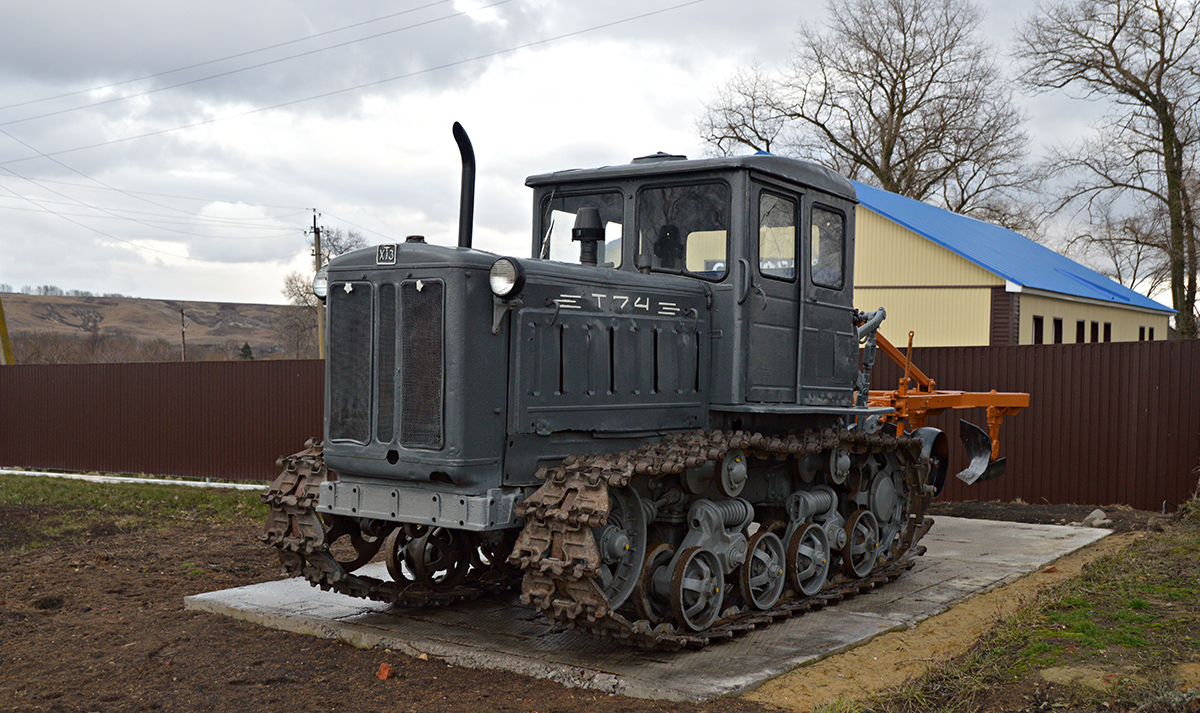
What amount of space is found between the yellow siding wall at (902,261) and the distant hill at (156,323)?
5849cm

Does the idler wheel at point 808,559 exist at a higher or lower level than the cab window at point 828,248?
lower

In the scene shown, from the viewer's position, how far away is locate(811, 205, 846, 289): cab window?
826 cm

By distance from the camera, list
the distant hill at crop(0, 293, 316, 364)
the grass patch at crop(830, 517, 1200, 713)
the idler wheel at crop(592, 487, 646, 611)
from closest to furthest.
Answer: the grass patch at crop(830, 517, 1200, 713)
the idler wheel at crop(592, 487, 646, 611)
the distant hill at crop(0, 293, 316, 364)

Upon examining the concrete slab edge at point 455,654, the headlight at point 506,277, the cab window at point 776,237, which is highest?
the cab window at point 776,237

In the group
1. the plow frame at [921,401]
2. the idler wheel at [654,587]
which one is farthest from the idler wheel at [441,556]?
the plow frame at [921,401]

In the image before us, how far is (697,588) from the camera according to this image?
6.69 meters

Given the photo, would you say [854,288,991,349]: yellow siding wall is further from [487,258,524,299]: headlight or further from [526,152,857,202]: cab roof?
[487,258,524,299]: headlight

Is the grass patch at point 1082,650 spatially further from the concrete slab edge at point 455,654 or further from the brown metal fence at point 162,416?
the brown metal fence at point 162,416

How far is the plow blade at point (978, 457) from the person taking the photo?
34.6 ft

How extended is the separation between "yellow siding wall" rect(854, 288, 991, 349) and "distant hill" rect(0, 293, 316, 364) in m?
59.1

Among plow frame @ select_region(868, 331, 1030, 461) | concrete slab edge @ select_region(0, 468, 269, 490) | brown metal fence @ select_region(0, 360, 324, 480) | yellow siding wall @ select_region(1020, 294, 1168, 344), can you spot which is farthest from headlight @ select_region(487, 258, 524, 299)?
yellow siding wall @ select_region(1020, 294, 1168, 344)

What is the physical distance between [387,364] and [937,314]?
776 inches

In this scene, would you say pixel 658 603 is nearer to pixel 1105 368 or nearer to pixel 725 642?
pixel 725 642

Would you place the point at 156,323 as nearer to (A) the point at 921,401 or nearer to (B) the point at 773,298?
(A) the point at 921,401
